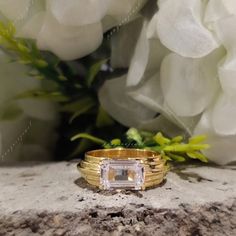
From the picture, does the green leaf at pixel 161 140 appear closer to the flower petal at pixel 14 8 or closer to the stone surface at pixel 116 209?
the stone surface at pixel 116 209

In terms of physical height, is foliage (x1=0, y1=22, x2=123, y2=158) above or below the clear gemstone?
above

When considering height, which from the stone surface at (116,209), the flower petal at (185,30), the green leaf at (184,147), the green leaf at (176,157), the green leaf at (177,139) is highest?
the flower petal at (185,30)

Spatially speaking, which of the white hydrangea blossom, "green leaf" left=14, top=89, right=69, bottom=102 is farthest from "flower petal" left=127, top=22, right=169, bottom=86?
"green leaf" left=14, top=89, right=69, bottom=102

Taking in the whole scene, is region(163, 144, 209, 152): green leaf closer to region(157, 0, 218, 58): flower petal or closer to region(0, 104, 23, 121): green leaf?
region(157, 0, 218, 58): flower petal

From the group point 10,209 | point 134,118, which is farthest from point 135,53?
point 10,209

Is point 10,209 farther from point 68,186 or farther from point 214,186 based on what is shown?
point 214,186

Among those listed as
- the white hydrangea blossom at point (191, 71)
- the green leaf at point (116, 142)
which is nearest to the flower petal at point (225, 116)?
the white hydrangea blossom at point (191, 71)
